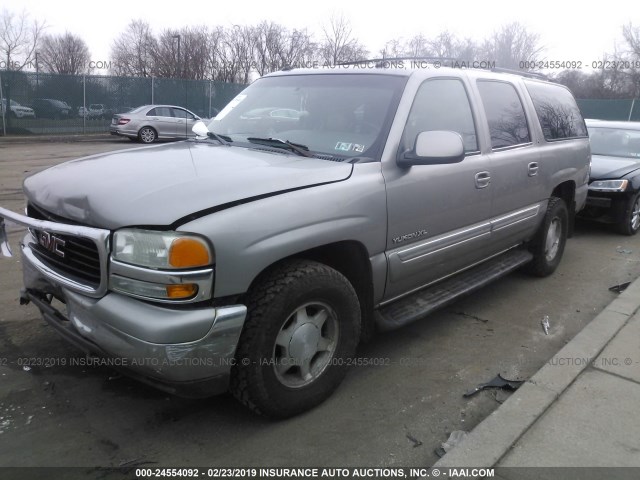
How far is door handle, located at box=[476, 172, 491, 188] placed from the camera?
3.74m

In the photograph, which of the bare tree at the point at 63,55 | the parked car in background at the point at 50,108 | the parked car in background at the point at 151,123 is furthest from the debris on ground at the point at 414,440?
the bare tree at the point at 63,55

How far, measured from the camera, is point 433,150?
3027 mm

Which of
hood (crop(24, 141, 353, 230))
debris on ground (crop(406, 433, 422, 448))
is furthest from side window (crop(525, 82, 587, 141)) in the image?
debris on ground (crop(406, 433, 422, 448))

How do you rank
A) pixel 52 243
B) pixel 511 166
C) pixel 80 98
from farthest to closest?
pixel 80 98 → pixel 511 166 → pixel 52 243

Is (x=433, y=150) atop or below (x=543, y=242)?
atop

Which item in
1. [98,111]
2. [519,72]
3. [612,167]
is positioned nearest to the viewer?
[519,72]

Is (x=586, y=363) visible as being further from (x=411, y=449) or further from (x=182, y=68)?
(x=182, y=68)

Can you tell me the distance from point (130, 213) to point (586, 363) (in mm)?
2889

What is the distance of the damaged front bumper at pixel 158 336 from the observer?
2.20m

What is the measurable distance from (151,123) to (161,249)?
1827 cm

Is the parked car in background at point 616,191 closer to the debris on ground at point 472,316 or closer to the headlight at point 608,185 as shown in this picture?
the headlight at point 608,185

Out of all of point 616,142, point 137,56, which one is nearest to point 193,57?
point 137,56

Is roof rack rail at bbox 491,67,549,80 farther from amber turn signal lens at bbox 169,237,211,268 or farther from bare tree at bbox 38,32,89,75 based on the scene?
A: bare tree at bbox 38,32,89,75

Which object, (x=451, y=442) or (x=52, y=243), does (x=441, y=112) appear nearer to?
(x=451, y=442)
